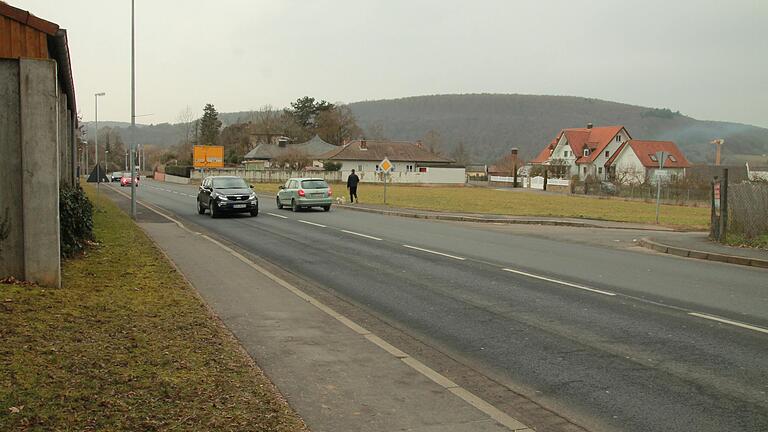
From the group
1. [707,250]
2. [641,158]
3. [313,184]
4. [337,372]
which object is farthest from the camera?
[641,158]

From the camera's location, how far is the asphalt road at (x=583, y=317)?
5488 millimetres

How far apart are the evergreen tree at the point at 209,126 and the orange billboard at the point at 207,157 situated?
138ft

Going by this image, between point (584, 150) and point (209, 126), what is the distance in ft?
237

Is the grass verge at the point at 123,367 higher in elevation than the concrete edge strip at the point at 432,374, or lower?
higher

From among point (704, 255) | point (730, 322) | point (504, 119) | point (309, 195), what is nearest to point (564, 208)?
point (309, 195)

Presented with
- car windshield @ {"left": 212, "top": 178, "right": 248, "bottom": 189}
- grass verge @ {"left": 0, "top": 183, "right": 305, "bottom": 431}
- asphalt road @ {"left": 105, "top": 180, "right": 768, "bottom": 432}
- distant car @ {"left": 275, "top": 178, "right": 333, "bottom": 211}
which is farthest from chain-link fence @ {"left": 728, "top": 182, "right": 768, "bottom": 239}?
car windshield @ {"left": 212, "top": 178, "right": 248, "bottom": 189}

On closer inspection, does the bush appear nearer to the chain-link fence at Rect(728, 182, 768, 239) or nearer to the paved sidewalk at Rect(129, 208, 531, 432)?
the paved sidewalk at Rect(129, 208, 531, 432)

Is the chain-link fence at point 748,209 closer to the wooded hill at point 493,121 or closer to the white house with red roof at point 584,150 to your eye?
the white house with red roof at point 584,150

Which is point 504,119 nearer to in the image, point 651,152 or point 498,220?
point 651,152

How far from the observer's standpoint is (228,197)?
2709cm

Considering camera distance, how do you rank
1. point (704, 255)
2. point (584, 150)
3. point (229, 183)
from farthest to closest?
point (584, 150) < point (229, 183) < point (704, 255)

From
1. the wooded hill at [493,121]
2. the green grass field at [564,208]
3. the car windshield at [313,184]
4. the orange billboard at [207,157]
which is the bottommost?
the green grass field at [564,208]

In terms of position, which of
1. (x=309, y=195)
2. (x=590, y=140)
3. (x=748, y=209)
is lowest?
(x=309, y=195)

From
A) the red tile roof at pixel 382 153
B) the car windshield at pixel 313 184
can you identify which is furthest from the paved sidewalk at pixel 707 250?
the red tile roof at pixel 382 153
